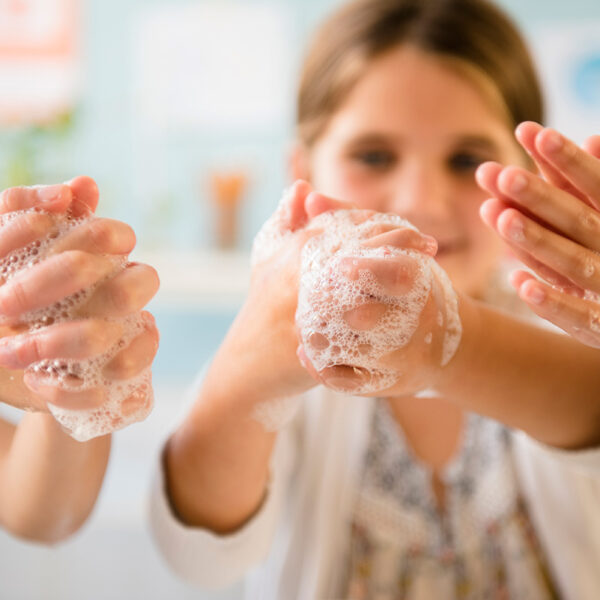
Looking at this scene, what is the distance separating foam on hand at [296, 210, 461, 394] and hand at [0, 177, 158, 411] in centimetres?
9

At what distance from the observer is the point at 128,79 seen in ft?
6.10

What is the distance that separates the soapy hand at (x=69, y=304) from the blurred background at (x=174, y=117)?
1.40 metres

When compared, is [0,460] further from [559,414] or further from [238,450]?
[559,414]

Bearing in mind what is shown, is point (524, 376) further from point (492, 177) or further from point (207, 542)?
point (207, 542)

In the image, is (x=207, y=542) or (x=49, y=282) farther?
(x=207, y=542)

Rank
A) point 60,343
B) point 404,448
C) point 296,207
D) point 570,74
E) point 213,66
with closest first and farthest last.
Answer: point 60,343 < point 296,207 < point 404,448 < point 570,74 < point 213,66

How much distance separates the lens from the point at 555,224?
36 centimetres

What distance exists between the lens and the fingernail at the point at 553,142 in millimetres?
350

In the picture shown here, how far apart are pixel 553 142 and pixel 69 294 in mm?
254

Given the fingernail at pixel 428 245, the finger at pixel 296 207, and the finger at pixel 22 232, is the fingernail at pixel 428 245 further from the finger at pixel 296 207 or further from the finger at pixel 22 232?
the finger at pixel 22 232

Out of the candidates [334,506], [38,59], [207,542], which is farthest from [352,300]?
[38,59]

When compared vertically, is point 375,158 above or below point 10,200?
below

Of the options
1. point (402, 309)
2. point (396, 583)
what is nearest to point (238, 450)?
point (402, 309)

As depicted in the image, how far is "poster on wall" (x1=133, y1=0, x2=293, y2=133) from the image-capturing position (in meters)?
1.85
